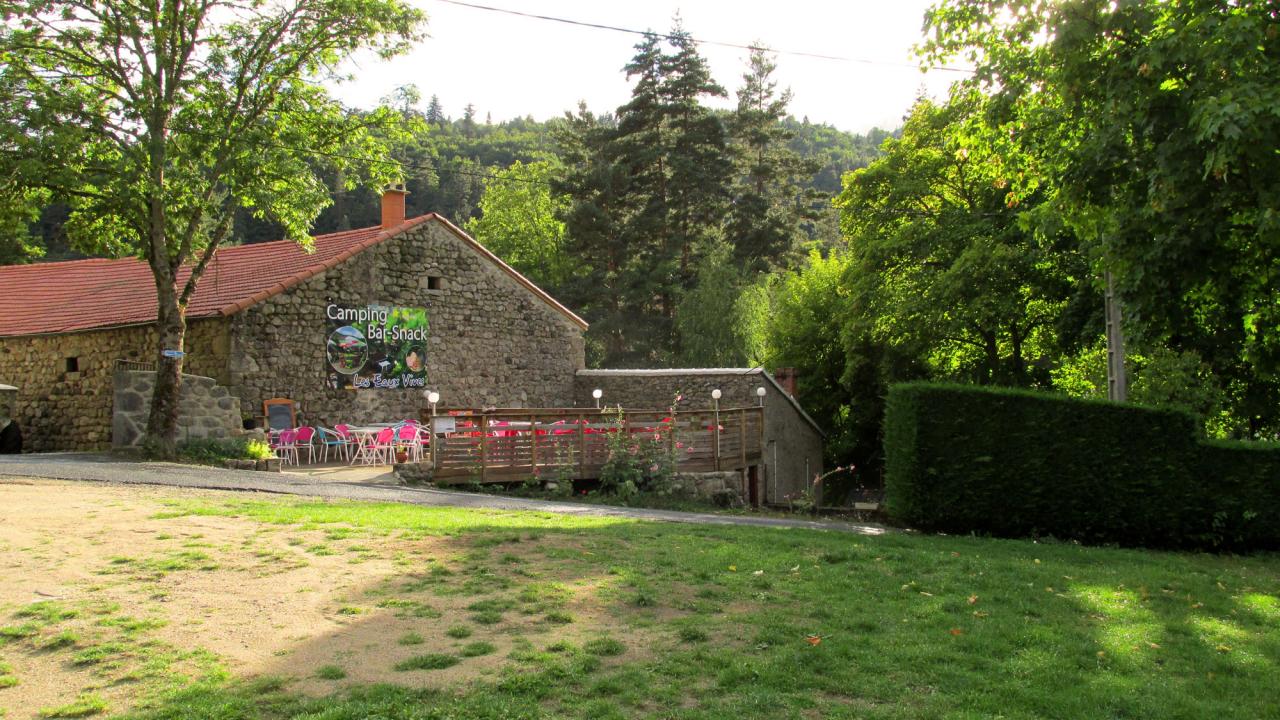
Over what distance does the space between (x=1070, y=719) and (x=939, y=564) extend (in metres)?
3.96

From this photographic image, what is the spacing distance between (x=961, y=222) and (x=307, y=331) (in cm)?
1562

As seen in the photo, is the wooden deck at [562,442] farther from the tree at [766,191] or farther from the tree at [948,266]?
the tree at [766,191]

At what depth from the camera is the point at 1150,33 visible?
10.3m

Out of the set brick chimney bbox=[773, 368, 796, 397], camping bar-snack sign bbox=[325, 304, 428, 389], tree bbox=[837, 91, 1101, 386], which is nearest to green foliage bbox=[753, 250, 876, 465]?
tree bbox=[837, 91, 1101, 386]

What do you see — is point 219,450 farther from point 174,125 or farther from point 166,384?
point 174,125

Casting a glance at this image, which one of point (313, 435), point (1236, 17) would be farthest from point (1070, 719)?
point (313, 435)

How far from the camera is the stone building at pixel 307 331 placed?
1930 cm

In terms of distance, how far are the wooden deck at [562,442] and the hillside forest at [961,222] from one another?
18.0 ft

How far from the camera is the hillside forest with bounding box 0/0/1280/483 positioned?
10.0m

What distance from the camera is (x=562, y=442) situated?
1592cm

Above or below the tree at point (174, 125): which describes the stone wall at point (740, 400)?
below

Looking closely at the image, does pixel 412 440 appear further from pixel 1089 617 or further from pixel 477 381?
pixel 1089 617

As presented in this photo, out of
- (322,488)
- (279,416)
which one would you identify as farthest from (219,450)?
(322,488)

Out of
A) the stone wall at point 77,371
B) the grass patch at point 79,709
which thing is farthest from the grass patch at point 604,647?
the stone wall at point 77,371
